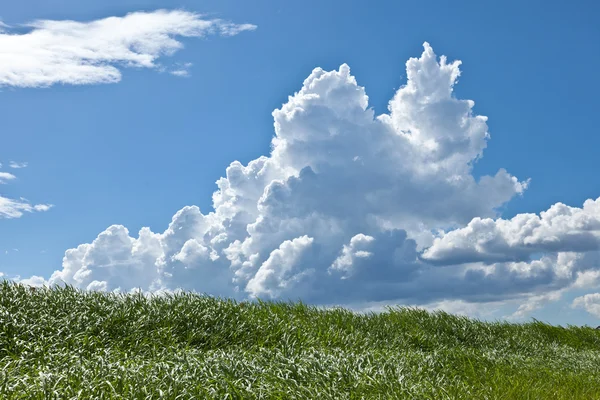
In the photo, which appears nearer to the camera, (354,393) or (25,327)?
(354,393)

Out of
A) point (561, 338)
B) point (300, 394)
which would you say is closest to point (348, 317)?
point (300, 394)

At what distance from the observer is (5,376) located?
20.1 feet

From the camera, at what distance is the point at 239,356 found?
24.0ft

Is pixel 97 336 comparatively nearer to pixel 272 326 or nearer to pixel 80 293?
pixel 80 293

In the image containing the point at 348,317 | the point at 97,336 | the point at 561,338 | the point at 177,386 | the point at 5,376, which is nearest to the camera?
the point at 177,386

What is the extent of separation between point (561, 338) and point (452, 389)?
12.6 m

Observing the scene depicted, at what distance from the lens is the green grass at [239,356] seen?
591cm

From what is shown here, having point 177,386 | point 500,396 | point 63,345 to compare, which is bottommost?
point 500,396

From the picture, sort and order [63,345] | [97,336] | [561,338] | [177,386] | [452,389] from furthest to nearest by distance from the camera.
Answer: [561,338] < [97,336] < [63,345] < [452,389] < [177,386]

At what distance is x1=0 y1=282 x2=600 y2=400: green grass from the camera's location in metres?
5.91

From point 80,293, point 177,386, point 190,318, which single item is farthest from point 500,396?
point 80,293

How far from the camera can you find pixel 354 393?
607cm

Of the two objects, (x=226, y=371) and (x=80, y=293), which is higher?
(x=80, y=293)

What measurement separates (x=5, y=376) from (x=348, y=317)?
8025mm
